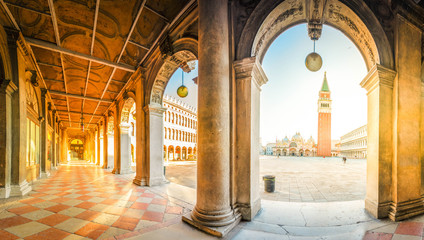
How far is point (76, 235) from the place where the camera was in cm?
296

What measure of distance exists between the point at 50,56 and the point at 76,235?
7116 mm

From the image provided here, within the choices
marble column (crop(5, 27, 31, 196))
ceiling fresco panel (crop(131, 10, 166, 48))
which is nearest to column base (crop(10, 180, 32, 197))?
marble column (crop(5, 27, 31, 196))

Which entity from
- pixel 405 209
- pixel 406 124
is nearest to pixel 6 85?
pixel 406 124

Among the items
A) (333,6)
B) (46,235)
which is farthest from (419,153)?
(46,235)

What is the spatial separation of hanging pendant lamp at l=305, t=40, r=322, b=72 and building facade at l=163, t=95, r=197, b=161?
28.7m

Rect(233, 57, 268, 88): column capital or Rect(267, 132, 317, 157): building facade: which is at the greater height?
Rect(233, 57, 268, 88): column capital

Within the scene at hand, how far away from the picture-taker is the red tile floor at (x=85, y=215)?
3.04m

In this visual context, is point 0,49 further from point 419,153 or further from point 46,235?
point 419,153

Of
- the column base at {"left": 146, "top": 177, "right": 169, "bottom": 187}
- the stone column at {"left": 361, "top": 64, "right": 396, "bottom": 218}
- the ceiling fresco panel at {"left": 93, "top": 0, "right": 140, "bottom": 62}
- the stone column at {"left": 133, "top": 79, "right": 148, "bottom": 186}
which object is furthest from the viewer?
the stone column at {"left": 133, "top": 79, "right": 148, "bottom": 186}

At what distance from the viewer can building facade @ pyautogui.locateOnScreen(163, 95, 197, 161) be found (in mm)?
32878

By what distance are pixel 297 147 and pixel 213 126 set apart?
88.4 m

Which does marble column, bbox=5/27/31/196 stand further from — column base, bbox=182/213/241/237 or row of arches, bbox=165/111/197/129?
row of arches, bbox=165/111/197/129

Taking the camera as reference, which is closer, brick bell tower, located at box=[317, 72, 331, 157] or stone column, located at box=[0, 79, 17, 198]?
stone column, located at box=[0, 79, 17, 198]

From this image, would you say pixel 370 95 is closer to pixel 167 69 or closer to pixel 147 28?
pixel 167 69
